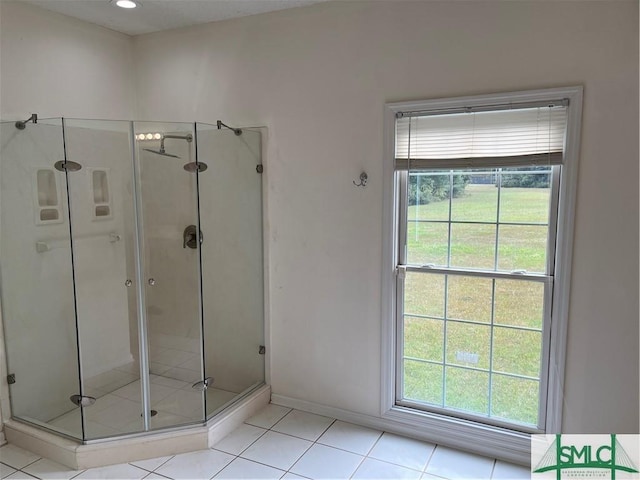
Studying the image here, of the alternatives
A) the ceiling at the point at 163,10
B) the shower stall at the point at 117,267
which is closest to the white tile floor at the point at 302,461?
the shower stall at the point at 117,267

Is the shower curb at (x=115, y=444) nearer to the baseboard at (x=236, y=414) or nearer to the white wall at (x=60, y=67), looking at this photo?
the baseboard at (x=236, y=414)

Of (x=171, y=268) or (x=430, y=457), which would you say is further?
(x=171, y=268)

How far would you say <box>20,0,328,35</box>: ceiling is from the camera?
247 centimetres

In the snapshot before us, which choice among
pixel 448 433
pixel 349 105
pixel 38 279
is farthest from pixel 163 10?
pixel 448 433

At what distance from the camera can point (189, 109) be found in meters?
2.92

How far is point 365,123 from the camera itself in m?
2.45

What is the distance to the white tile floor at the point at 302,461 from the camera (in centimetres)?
221

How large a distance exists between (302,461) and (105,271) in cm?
159

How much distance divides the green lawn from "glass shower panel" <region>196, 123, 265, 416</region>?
975 mm

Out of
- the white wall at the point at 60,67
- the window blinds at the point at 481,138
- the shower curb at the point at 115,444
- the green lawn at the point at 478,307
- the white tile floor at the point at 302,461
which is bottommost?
the white tile floor at the point at 302,461

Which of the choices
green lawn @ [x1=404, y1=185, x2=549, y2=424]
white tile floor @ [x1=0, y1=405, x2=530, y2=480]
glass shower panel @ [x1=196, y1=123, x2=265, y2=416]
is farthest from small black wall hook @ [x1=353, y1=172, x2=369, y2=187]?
white tile floor @ [x1=0, y1=405, x2=530, y2=480]

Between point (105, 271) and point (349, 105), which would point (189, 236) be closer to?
point (105, 271)

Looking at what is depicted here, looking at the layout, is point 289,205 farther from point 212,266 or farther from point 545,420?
point 545,420

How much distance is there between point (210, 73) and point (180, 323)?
60.9 inches
